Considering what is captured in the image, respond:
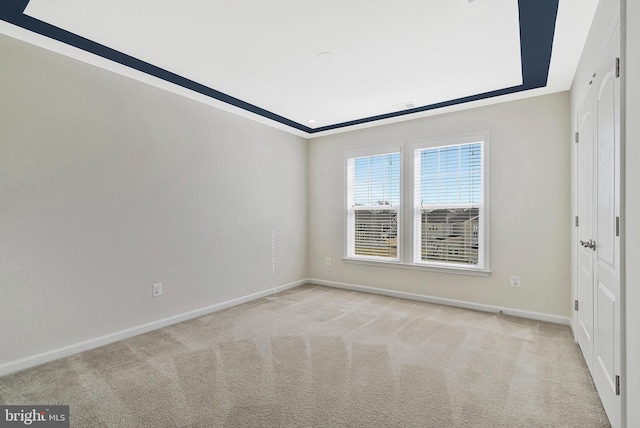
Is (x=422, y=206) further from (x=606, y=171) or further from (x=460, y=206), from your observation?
(x=606, y=171)

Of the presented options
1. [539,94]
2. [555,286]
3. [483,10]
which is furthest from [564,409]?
[539,94]

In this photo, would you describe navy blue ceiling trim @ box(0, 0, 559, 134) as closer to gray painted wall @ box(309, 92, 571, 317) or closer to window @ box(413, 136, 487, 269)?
gray painted wall @ box(309, 92, 571, 317)

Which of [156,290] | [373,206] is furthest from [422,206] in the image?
[156,290]

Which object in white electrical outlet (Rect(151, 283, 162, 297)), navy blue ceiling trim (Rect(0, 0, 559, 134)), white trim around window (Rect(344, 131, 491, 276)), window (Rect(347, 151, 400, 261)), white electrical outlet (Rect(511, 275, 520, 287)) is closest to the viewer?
navy blue ceiling trim (Rect(0, 0, 559, 134))

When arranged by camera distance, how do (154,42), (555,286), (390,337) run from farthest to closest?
(555,286) < (390,337) < (154,42)

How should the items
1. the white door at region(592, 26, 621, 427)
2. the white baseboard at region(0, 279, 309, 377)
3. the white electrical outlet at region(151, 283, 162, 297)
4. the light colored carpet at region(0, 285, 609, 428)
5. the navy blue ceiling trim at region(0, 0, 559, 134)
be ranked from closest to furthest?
1. the white door at region(592, 26, 621, 427)
2. the light colored carpet at region(0, 285, 609, 428)
3. the navy blue ceiling trim at region(0, 0, 559, 134)
4. the white baseboard at region(0, 279, 309, 377)
5. the white electrical outlet at region(151, 283, 162, 297)

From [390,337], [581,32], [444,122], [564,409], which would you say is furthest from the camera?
[444,122]

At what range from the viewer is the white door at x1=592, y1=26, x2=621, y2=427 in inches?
66.4

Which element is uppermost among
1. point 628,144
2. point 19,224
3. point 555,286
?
point 628,144

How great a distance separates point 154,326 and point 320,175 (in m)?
3.30

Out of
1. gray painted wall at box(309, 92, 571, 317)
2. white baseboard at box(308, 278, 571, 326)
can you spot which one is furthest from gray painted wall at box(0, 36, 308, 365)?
gray painted wall at box(309, 92, 571, 317)

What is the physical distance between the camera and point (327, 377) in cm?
235

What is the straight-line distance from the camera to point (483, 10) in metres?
2.24

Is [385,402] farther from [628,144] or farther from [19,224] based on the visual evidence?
[19,224]
